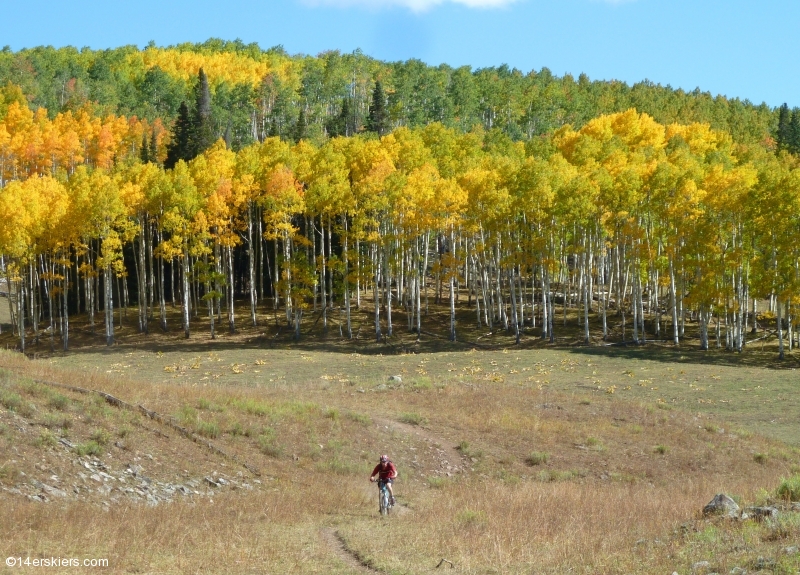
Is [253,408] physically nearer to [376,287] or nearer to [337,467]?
[337,467]

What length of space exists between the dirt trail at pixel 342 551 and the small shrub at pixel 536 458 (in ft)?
37.4

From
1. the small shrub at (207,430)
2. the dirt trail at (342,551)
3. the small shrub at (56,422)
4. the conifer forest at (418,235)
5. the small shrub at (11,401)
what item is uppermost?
the conifer forest at (418,235)

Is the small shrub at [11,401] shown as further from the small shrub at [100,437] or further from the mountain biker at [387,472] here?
the mountain biker at [387,472]

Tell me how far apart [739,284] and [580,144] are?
113ft

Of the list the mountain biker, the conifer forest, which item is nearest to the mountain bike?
the mountain biker

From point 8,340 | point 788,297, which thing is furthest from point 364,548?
point 8,340

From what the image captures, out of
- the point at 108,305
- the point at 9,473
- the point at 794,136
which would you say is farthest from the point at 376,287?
the point at 794,136

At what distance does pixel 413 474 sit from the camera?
86.5 feet

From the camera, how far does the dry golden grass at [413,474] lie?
14703 millimetres

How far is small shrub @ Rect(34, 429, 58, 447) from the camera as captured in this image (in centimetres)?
2202

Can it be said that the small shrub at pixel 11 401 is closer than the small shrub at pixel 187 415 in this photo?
Yes

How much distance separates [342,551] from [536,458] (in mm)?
13317

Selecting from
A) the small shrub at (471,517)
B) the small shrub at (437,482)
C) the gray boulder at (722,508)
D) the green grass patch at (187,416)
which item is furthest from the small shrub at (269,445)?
the gray boulder at (722,508)

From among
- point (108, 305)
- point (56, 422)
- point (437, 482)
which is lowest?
point (437, 482)
